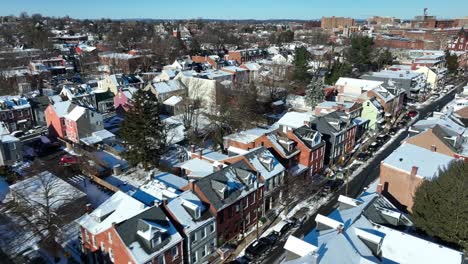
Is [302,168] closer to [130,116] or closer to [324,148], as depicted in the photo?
[324,148]

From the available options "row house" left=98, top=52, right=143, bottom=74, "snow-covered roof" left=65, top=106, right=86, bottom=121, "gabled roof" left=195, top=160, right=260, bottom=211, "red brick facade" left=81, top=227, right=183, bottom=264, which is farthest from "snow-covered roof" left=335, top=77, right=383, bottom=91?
"row house" left=98, top=52, right=143, bottom=74

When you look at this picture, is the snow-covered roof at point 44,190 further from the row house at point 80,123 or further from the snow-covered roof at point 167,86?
the snow-covered roof at point 167,86

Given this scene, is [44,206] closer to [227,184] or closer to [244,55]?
[227,184]

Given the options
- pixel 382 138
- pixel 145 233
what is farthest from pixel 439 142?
pixel 145 233

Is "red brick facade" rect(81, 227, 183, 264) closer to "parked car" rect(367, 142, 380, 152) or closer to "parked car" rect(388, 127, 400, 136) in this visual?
"parked car" rect(367, 142, 380, 152)

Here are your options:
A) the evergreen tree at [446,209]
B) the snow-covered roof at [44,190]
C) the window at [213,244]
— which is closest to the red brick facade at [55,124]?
the snow-covered roof at [44,190]

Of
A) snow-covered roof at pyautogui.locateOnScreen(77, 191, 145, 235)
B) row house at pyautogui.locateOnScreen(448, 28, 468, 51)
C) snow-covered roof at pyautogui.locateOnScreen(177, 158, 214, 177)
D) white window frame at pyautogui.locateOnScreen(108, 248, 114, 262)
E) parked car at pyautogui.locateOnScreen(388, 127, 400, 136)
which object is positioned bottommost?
parked car at pyautogui.locateOnScreen(388, 127, 400, 136)

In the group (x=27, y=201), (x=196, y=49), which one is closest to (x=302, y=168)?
(x=27, y=201)
